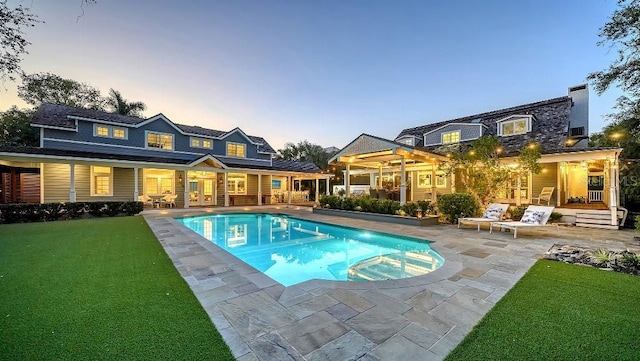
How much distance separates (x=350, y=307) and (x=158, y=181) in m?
18.4

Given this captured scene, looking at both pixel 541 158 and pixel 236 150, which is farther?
pixel 236 150

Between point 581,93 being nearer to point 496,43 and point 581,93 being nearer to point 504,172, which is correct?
point 496,43

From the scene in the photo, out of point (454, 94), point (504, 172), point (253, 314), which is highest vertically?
point (454, 94)

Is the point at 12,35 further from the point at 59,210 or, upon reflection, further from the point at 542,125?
the point at 542,125

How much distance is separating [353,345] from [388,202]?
959cm

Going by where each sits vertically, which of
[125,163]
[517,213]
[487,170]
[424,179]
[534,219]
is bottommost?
[517,213]

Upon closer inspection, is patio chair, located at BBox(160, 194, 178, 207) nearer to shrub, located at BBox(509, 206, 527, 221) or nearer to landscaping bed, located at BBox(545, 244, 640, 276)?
landscaping bed, located at BBox(545, 244, 640, 276)

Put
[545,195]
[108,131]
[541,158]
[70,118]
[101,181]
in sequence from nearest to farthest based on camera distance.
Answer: [541,158], [545,195], [70,118], [101,181], [108,131]

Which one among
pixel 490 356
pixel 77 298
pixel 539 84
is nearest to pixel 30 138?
pixel 77 298

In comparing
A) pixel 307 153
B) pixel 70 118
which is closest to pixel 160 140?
pixel 70 118

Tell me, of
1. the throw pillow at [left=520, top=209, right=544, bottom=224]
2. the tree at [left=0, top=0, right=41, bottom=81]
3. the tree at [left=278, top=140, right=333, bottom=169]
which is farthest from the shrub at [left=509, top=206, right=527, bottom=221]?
the tree at [left=278, top=140, right=333, bottom=169]

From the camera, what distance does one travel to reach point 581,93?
15.6m

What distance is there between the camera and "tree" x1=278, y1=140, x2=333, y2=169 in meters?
33.0

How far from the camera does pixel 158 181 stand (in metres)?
17.7
